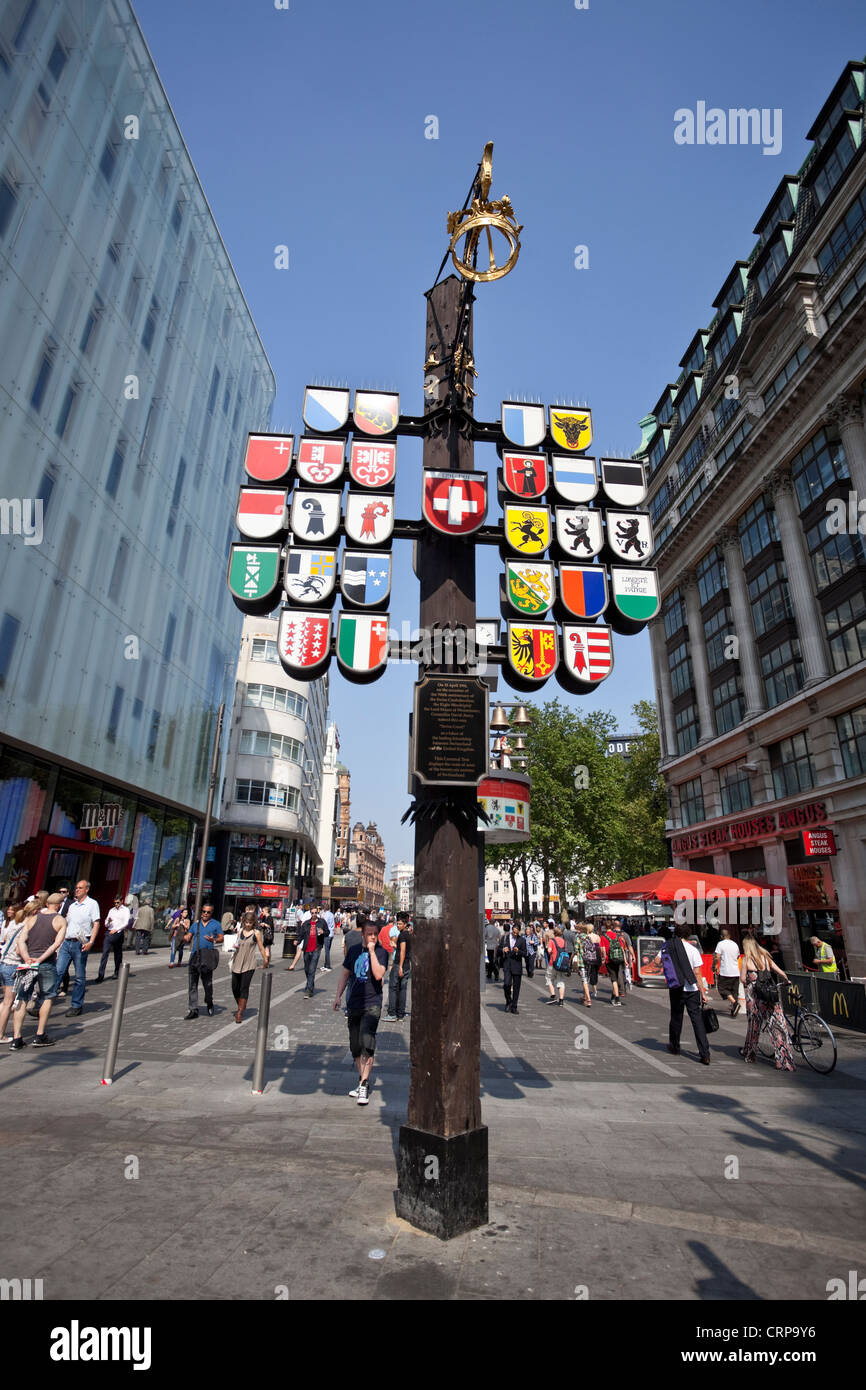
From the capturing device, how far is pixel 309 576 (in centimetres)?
581

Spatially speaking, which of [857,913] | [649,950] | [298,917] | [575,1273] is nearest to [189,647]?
[298,917]

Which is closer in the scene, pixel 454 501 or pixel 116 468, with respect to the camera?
pixel 454 501

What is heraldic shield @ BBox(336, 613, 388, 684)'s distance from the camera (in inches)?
218

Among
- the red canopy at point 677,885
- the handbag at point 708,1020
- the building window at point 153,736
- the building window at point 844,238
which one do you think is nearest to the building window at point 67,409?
the building window at point 153,736

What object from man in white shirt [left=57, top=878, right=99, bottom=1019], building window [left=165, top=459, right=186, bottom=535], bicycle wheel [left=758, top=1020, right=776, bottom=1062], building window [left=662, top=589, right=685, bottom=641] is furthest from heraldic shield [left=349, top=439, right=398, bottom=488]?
→ building window [left=662, top=589, right=685, bottom=641]

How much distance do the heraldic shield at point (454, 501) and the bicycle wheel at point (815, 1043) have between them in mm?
9226

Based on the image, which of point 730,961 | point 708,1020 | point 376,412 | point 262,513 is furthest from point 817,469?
point 262,513

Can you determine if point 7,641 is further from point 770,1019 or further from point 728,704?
point 728,704

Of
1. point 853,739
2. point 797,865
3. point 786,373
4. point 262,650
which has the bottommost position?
point 797,865

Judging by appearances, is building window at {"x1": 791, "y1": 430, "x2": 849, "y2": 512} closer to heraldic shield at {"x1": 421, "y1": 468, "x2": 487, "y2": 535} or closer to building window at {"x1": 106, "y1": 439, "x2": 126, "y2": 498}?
heraldic shield at {"x1": 421, "y1": 468, "x2": 487, "y2": 535}

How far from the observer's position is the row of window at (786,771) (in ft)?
79.4

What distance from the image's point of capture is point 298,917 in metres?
26.4

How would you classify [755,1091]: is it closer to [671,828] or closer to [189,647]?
[189,647]

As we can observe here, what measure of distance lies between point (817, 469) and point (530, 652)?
27.7 meters
